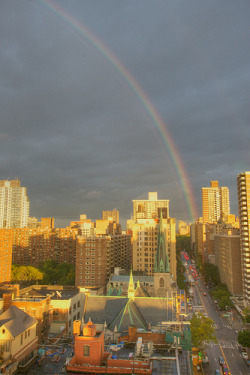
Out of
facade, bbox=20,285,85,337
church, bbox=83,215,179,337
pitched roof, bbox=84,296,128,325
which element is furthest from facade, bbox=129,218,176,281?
pitched roof, bbox=84,296,128,325

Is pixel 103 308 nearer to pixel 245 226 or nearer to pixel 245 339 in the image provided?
pixel 245 339

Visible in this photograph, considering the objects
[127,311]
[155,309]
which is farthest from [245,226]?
[127,311]

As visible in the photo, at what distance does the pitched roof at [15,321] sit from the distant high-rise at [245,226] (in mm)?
84951

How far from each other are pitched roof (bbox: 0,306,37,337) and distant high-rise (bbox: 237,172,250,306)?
279ft

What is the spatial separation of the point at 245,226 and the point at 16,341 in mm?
92214

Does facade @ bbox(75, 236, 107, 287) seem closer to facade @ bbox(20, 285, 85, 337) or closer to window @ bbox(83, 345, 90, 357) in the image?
facade @ bbox(20, 285, 85, 337)

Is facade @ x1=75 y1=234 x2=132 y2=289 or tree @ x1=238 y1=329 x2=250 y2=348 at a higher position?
facade @ x1=75 y1=234 x2=132 y2=289

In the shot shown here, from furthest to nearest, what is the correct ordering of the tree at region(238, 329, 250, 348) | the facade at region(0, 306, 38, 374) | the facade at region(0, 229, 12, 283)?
the facade at region(0, 229, 12, 283), the tree at region(238, 329, 250, 348), the facade at region(0, 306, 38, 374)

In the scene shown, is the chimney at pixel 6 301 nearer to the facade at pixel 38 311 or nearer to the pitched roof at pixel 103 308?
the facade at pixel 38 311

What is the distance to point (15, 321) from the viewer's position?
1380 inches

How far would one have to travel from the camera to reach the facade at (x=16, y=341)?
3148 cm

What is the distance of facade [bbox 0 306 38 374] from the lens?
31484 mm

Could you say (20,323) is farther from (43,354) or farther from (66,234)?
(66,234)

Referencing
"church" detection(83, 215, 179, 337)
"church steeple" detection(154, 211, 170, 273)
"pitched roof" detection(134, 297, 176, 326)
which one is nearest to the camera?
"church" detection(83, 215, 179, 337)
